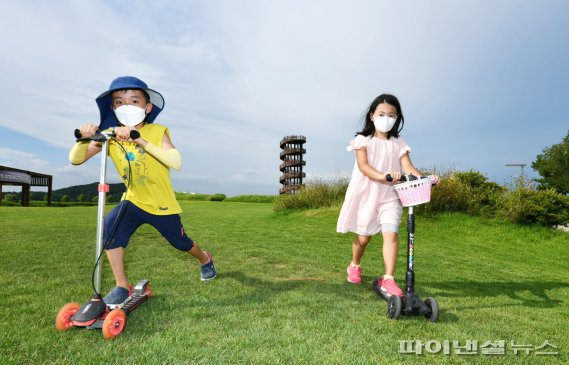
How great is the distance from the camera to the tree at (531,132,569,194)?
1693 inches

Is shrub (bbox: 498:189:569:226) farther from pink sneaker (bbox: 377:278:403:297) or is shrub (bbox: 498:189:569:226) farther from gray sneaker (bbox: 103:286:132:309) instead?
gray sneaker (bbox: 103:286:132:309)

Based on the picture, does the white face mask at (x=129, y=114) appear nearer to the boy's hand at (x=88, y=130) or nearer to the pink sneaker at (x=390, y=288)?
the boy's hand at (x=88, y=130)

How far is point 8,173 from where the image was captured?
2814 centimetres

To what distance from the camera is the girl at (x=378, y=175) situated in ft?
13.6

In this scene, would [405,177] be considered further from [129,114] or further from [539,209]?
[539,209]

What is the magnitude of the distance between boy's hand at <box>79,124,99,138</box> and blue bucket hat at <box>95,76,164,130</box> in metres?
0.51

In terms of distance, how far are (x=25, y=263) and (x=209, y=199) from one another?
3224 centimetres

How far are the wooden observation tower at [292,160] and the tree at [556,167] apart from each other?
26.4m

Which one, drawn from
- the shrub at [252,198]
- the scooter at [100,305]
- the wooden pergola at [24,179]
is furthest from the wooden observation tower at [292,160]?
the scooter at [100,305]

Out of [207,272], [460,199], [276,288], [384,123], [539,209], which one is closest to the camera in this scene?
[384,123]

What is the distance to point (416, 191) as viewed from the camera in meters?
3.53

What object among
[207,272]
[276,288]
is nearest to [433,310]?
[276,288]

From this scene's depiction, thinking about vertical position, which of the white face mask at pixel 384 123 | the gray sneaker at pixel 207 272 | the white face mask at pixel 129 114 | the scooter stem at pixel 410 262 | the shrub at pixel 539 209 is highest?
the white face mask at pixel 384 123

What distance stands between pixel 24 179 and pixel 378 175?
109 feet
